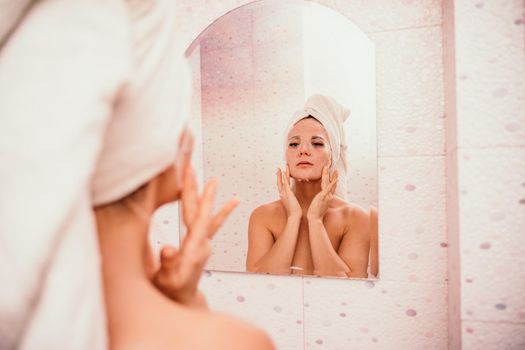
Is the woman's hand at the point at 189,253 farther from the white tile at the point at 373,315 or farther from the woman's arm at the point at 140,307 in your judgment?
the white tile at the point at 373,315

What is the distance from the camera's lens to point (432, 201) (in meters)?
1.01

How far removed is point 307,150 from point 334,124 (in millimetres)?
107

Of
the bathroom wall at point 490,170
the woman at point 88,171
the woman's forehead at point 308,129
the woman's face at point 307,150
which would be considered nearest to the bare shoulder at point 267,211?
the woman's face at point 307,150

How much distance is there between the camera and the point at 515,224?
81 cm

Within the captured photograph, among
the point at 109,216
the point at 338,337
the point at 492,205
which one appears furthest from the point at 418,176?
the point at 109,216

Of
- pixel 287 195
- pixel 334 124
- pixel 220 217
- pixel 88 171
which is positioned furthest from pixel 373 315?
pixel 88 171

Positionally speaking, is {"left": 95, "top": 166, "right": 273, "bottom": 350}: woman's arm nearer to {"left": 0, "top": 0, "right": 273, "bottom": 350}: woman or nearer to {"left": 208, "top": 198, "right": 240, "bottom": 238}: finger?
{"left": 0, "top": 0, "right": 273, "bottom": 350}: woman

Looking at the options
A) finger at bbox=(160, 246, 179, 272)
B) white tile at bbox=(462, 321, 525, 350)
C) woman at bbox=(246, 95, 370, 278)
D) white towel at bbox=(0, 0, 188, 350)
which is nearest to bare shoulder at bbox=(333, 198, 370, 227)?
woman at bbox=(246, 95, 370, 278)

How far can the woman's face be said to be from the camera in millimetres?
1096

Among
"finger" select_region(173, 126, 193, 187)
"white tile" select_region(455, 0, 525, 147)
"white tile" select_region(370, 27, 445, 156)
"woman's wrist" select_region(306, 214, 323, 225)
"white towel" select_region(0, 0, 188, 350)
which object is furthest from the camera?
"woman's wrist" select_region(306, 214, 323, 225)

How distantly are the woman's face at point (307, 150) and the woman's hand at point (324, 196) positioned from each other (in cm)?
2

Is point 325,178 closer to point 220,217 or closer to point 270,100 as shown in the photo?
point 270,100

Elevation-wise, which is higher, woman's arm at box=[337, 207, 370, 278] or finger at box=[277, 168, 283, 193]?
finger at box=[277, 168, 283, 193]

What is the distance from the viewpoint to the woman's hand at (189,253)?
1.91ft
